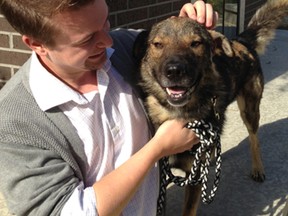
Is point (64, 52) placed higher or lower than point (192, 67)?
higher

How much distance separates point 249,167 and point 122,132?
6.85 feet

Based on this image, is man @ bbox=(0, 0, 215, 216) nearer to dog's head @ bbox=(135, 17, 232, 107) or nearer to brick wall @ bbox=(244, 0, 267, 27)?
dog's head @ bbox=(135, 17, 232, 107)

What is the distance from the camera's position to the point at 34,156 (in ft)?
5.24

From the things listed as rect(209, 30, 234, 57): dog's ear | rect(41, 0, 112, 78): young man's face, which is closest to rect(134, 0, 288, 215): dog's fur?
rect(209, 30, 234, 57): dog's ear

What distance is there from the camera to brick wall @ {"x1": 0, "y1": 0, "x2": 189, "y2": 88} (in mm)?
3545

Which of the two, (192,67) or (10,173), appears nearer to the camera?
(10,173)

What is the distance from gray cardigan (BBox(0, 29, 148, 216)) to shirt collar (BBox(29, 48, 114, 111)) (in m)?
0.03

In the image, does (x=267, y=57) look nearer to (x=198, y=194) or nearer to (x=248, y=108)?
(x=248, y=108)

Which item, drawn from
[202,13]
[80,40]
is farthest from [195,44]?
[80,40]

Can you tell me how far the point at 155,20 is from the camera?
460cm

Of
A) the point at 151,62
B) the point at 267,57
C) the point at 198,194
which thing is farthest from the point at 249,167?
the point at 267,57

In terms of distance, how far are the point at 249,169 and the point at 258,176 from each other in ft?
0.58

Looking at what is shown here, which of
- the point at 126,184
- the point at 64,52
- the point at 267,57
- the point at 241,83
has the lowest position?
the point at 267,57

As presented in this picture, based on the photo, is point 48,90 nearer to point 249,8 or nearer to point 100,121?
point 100,121
